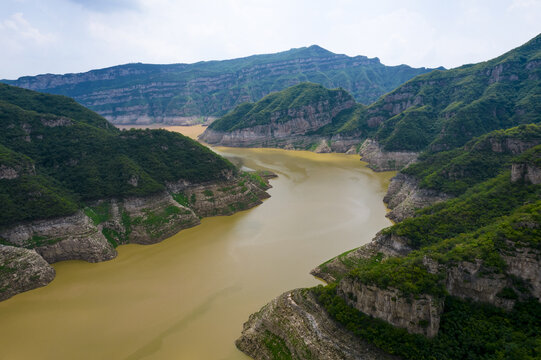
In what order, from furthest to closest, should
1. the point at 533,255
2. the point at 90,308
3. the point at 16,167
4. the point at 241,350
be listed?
the point at 16,167, the point at 90,308, the point at 241,350, the point at 533,255

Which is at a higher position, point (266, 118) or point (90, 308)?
point (266, 118)

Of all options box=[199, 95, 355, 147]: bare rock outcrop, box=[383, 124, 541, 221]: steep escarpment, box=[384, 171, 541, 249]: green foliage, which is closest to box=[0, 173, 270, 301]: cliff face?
box=[383, 124, 541, 221]: steep escarpment

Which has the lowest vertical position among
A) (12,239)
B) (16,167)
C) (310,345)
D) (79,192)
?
(310,345)

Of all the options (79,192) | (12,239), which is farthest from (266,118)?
(12,239)

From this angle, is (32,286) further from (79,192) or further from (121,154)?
(121,154)

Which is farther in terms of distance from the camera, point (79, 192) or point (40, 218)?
point (79, 192)

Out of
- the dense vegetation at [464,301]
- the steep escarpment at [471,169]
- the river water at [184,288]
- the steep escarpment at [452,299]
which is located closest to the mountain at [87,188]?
the river water at [184,288]
